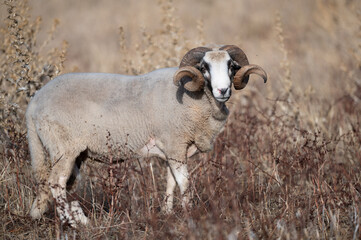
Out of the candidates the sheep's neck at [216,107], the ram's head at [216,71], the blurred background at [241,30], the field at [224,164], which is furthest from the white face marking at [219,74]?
the blurred background at [241,30]

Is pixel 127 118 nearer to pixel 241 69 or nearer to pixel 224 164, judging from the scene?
pixel 224 164

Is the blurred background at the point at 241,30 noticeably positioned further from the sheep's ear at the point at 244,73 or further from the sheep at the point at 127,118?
the sheep's ear at the point at 244,73

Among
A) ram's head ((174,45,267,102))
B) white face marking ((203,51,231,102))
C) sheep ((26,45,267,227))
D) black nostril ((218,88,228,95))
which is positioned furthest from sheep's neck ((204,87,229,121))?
black nostril ((218,88,228,95))

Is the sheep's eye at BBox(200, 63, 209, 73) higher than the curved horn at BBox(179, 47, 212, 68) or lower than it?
lower

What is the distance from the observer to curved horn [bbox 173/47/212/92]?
423cm

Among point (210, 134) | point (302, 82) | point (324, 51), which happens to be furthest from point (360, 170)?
point (324, 51)

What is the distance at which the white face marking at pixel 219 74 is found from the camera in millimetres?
4012

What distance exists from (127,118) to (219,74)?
3.50ft

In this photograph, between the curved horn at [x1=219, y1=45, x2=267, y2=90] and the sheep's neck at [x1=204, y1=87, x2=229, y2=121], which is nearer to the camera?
the curved horn at [x1=219, y1=45, x2=267, y2=90]

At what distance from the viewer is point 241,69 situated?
4352 millimetres

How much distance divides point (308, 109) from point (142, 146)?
3573mm

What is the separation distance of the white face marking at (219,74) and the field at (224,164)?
65 cm

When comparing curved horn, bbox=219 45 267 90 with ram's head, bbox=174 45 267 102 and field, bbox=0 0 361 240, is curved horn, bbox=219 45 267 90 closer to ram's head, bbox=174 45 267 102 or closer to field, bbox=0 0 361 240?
ram's head, bbox=174 45 267 102

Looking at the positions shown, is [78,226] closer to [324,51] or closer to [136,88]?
[136,88]
